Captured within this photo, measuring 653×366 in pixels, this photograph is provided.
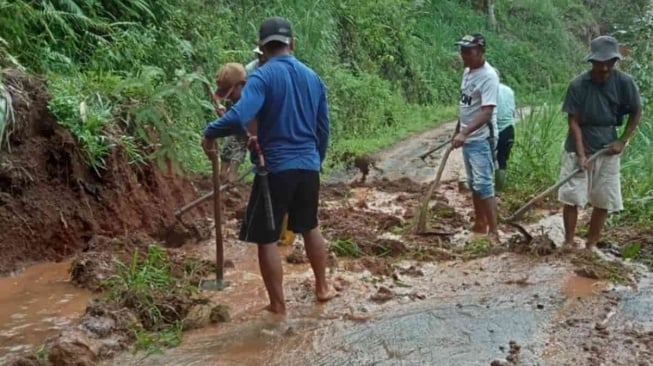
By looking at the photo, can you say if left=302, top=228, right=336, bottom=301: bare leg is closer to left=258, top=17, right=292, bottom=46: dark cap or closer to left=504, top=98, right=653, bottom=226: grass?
left=258, top=17, right=292, bottom=46: dark cap

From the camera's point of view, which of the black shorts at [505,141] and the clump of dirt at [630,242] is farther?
the black shorts at [505,141]

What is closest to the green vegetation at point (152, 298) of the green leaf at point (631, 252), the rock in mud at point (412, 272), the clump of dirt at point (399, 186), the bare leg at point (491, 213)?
the rock in mud at point (412, 272)

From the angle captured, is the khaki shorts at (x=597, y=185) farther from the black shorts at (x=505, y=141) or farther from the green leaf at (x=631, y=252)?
the black shorts at (x=505, y=141)

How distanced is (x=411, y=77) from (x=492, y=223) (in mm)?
16021

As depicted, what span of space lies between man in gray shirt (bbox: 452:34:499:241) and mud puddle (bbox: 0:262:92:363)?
3.31m

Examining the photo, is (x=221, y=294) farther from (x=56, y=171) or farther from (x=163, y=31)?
(x=163, y=31)

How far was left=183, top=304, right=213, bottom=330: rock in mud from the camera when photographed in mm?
4996

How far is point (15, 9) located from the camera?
8555mm

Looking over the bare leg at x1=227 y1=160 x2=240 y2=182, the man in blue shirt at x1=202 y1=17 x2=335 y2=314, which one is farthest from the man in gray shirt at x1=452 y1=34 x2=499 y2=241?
the man in blue shirt at x1=202 y1=17 x2=335 y2=314

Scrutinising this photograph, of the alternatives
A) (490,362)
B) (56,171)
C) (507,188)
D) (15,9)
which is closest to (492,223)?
(507,188)

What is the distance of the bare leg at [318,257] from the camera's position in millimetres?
5379

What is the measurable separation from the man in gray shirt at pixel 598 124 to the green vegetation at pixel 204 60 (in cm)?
310

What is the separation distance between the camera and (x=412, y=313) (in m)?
5.31

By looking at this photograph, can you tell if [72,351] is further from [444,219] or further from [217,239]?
[444,219]
